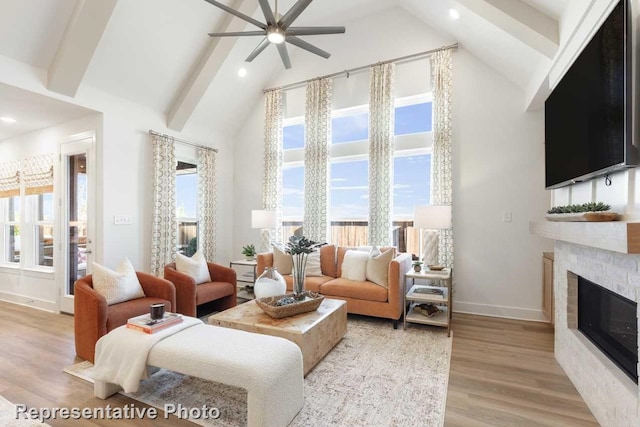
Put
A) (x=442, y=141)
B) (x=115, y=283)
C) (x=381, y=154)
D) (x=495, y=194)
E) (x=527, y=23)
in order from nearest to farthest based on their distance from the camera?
(x=527, y=23), (x=115, y=283), (x=495, y=194), (x=442, y=141), (x=381, y=154)

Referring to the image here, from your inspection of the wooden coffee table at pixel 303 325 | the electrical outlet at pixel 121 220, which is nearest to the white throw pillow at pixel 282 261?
the wooden coffee table at pixel 303 325

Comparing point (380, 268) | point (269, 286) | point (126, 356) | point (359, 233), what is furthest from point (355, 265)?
point (126, 356)

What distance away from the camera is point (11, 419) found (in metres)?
1.97

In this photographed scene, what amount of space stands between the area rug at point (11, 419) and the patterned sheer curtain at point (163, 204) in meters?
2.29

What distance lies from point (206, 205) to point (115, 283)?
2.45 m

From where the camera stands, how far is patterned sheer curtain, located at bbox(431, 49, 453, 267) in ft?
13.5

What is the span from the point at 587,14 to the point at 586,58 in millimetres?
296

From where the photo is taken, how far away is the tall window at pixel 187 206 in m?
5.01

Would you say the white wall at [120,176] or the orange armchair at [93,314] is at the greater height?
the white wall at [120,176]

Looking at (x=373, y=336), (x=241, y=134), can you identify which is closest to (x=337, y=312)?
(x=373, y=336)

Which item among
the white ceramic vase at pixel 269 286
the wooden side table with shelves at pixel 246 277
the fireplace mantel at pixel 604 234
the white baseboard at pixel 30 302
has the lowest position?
the white baseboard at pixel 30 302

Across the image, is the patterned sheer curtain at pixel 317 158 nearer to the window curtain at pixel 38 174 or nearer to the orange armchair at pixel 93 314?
the orange armchair at pixel 93 314

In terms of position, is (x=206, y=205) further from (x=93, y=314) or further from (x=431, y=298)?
(x=431, y=298)

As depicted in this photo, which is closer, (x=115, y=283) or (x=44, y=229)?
(x=115, y=283)
